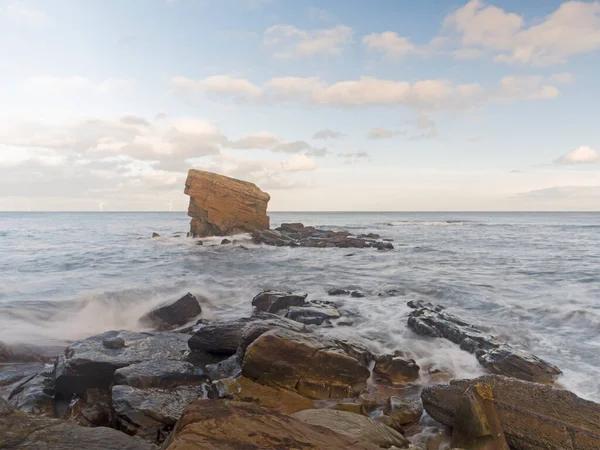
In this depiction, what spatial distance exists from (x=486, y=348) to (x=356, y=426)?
5920 millimetres

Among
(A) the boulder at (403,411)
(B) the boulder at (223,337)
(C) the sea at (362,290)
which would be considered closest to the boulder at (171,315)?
(C) the sea at (362,290)

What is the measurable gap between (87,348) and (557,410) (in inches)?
319

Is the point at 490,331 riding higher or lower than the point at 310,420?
lower

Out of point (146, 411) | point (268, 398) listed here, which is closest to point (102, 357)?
point (146, 411)

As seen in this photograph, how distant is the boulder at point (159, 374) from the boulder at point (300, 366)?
1.05m

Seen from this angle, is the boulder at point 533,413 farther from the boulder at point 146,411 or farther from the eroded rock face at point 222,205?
the eroded rock face at point 222,205

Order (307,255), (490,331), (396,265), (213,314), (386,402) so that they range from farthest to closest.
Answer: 1. (307,255)
2. (396,265)
3. (213,314)
4. (490,331)
5. (386,402)

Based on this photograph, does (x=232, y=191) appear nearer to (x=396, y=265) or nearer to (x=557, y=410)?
(x=396, y=265)

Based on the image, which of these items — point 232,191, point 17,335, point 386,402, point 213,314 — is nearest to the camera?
point 386,402

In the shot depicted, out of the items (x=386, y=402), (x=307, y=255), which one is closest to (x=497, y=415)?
(x=386, y=402)

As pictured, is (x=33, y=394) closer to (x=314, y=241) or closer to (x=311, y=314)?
(x=311, y=314)

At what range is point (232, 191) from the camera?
1662 inches

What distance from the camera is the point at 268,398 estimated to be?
20.9ft

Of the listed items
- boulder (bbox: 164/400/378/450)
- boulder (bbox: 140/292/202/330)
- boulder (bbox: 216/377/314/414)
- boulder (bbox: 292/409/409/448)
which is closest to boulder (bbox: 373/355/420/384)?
boulder (bbox: 216/377/314/414)
